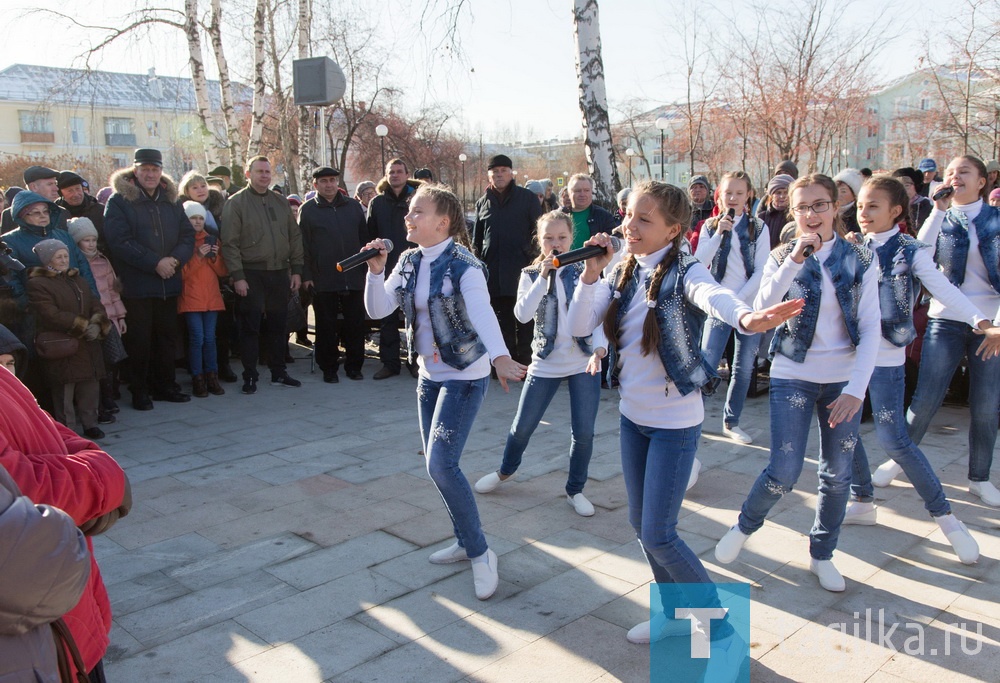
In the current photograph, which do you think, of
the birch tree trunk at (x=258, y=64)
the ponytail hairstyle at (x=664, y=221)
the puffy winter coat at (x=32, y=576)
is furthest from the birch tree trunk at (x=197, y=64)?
the puffy winter coat at (x=32, y=576)

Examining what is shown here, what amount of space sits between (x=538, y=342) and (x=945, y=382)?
244cm

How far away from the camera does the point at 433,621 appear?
3469mm

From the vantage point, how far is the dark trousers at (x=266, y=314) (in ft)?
26.4

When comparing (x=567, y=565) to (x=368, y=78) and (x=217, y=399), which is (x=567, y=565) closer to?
(x=217, y=399)

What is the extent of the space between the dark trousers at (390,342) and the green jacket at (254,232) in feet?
4.06

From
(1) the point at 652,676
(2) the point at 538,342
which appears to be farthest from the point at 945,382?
(1) the point at 652,676

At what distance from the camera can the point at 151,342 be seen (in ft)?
24.9

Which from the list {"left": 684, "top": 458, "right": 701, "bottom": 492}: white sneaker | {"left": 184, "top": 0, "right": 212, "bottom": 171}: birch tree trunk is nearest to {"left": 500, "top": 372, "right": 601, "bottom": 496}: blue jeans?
{"left": 684, "top": 458, "right": 701, "bottom": 492}: white sneaker

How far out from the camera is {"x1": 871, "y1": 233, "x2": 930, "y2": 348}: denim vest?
4.17 m

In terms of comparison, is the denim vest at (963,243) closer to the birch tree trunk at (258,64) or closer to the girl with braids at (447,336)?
the girl with braids at (447,336)

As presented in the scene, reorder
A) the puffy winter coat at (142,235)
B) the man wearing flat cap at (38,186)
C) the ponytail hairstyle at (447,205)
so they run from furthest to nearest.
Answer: the puffy winter coat at (142,235), the man wearing flat cap at (38,186), the ponytail hairstyle at (447,205)

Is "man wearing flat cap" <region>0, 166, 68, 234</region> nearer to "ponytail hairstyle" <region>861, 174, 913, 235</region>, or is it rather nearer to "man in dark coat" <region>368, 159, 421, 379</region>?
"man in dark coat" <region>368, 159, 421, 379</region>

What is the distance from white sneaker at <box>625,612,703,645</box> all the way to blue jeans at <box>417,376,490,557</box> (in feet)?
2.74

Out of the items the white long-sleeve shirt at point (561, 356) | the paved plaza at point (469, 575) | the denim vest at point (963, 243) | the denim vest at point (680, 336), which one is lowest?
the paved plaza at point (469, 575)
